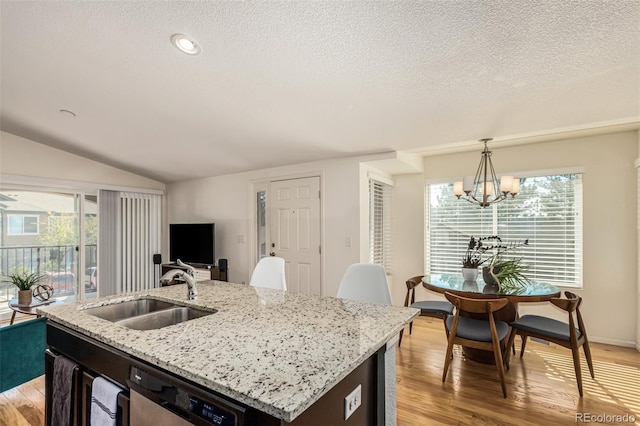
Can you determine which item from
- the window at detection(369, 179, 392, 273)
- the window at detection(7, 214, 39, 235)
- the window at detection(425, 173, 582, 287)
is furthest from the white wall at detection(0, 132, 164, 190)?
the window at detection(425, 173, 582, 287)

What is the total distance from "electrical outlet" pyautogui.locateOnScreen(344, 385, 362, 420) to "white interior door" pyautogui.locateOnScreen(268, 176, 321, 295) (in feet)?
9.64

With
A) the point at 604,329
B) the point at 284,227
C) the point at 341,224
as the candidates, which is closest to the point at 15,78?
the point at 284,227

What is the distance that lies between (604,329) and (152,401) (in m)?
4.53

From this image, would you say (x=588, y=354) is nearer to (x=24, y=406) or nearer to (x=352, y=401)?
(x=352, y=401)

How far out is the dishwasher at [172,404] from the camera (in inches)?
34.3

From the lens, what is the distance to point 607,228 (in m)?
3.50

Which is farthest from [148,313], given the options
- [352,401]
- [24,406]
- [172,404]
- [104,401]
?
[24,406]

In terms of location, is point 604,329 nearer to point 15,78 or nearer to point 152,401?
point 152,401

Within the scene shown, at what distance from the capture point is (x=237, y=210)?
16.2 ft

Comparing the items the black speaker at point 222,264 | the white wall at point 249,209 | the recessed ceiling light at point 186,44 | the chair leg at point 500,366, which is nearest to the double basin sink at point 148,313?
the recessed ceiling light at point 186,44

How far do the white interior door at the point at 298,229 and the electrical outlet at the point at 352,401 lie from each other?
2938 millimetres

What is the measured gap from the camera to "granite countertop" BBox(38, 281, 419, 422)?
85 cm

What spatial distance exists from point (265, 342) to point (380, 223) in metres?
3.70

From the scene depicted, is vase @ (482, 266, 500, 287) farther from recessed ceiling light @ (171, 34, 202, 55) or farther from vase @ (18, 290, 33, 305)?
vase @ (18, 290, 33, 305)
